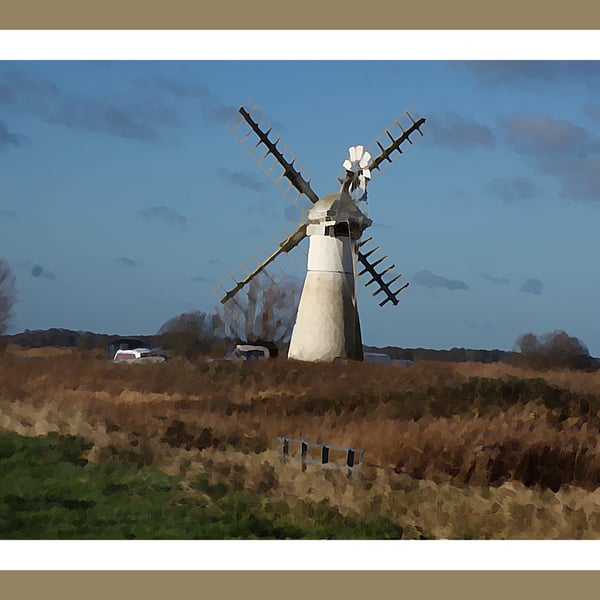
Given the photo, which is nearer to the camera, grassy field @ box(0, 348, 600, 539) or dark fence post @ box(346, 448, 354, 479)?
grassy field @ box(0, 348, 600, 539)

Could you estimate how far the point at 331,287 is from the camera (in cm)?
2823

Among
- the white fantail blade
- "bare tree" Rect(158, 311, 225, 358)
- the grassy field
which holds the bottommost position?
the grassy field

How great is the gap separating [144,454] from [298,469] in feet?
8.31

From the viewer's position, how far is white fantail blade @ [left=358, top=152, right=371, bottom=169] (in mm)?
28875

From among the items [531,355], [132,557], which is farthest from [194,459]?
[531,355]

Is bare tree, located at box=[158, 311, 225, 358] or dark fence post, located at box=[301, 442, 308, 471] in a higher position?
bare tree, located at box=[158, 311, 225, 358]

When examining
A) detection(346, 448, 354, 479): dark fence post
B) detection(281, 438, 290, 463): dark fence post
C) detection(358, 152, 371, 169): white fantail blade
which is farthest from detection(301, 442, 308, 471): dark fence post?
detection(358, 152, 371, 169): white fantail blade

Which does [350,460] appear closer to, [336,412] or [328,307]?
[336,412]

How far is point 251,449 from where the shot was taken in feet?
52.7

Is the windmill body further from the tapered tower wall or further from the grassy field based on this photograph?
Answer: the grassy field

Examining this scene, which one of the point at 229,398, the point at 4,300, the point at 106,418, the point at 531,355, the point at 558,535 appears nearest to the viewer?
the point at 558,535

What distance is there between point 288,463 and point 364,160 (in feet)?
52.5

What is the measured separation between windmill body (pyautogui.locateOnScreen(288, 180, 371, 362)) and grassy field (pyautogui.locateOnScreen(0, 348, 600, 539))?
420cm

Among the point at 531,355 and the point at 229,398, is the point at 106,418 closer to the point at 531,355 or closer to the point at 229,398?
the point at 229,398
